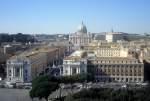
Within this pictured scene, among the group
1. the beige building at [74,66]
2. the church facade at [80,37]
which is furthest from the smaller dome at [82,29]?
the beige building at [74,66]

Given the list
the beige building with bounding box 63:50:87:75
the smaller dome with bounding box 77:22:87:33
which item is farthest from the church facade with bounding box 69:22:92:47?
the beige building with bounding box 63:50:87:75

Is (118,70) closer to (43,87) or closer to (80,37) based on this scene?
(43,87)

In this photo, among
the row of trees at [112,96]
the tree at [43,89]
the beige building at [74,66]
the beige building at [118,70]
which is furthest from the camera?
the beige building at [74,66]

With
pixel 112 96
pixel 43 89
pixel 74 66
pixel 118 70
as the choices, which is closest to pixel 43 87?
pixel 43 89

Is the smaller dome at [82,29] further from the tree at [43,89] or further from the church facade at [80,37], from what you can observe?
the tree at [43,89]

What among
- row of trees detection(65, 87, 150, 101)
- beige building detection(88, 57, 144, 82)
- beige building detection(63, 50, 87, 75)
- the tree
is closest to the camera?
row of trees detection(65, 87, 150, 101)

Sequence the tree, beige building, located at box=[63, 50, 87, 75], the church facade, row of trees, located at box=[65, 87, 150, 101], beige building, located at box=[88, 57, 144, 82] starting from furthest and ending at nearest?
the church facade
beige building, located at box=[63, 50, 87, 75]
beige building, located at box=[88, 57, 144, 82]
the tree
row of trees, located at box=[65, 87, 150, 101]

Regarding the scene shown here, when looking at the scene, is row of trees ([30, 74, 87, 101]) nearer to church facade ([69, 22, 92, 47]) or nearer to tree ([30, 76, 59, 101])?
tree ([30, 76, 59, 101])

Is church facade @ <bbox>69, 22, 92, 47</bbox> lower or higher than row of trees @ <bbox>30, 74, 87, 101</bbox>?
higher

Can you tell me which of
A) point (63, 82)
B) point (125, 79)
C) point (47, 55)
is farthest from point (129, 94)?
point (47, 55)

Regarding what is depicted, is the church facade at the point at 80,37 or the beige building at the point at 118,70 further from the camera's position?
the church facade at the point at 80,37

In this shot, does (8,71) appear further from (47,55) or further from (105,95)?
(105,95)
